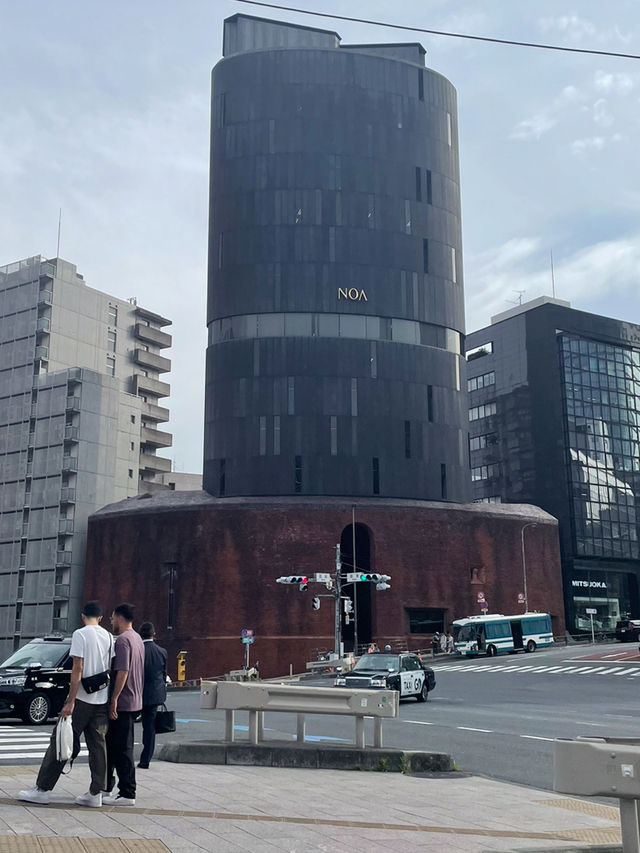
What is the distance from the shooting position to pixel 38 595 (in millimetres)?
80875

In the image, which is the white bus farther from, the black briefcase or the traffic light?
the black briefcase

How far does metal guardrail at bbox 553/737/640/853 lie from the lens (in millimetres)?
6902

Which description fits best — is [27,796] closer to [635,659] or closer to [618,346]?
[635,659]

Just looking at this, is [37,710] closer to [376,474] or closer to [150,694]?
[150,694]

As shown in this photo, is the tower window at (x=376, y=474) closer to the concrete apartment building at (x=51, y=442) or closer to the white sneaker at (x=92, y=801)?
the concrete apartment building at (x=51, y=442)

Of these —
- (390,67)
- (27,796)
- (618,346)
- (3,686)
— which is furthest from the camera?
(618,346)

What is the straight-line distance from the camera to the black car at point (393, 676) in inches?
1201

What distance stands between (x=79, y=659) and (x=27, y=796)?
4.25 feet

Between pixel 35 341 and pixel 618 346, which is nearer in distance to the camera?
pixel 35 341

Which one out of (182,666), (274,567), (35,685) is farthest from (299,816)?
(274,567)

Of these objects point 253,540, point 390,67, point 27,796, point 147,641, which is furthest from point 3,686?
point 390,67

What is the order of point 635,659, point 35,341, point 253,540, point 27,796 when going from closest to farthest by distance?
point 27,796 → point 635,659 → point 253,540 → point 35,341

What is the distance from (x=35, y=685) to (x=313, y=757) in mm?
9293

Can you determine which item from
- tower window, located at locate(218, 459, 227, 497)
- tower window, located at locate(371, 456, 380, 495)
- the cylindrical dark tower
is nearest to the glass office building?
the cylindrical dark tower
